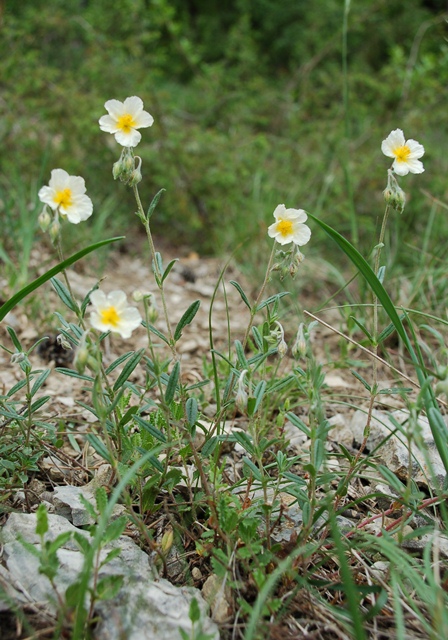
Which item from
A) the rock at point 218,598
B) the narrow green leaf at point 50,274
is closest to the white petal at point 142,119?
the narrow green leaf at point 50,274

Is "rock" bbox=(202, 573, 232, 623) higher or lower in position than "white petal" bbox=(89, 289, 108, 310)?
lower

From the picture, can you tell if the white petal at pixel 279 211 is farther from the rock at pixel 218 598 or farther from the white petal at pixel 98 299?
the rock at pixel 218 598

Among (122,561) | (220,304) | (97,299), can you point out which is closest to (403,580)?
(122,561)

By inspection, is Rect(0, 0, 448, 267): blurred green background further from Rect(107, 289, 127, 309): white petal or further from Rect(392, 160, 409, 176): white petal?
Rect(107, 289, 127, 309): white petal

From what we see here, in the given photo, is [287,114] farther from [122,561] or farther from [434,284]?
[122,561]

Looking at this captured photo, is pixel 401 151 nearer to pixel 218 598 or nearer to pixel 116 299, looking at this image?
pixel 116 299

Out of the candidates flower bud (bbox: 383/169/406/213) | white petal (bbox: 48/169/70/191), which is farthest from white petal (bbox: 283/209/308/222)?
white petal (bbox: 48/169/70/191)

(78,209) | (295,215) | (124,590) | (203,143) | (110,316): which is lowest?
(124,590)

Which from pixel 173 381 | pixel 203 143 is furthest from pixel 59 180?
pixel 203 143
